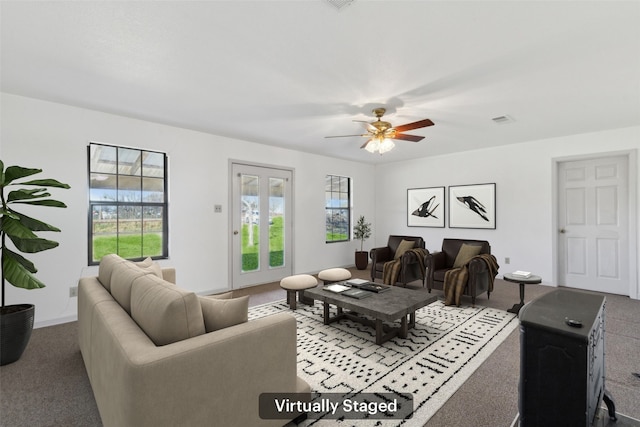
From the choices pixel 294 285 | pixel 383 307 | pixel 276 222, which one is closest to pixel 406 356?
pixel 383 307

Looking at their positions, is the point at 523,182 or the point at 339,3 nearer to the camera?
the point at 339,3

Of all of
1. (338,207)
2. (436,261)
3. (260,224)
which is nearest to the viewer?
(436,261)

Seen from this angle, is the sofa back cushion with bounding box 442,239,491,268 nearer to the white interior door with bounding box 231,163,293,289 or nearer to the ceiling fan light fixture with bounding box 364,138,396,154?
the ceiling fan light fixture with bounding box 364,138,396,154

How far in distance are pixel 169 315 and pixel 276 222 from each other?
13.7 ft

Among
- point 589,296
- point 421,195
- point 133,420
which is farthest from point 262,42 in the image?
point 421,195

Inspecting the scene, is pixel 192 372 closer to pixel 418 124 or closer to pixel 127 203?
pixel 418 124

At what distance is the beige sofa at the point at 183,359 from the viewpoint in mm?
1206

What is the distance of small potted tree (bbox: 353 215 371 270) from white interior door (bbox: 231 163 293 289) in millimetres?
1642

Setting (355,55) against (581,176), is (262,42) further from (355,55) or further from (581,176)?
(581,176)

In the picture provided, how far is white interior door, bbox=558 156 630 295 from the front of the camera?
4.49 m

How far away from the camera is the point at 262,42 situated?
2.21m

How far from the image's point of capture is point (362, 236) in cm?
684

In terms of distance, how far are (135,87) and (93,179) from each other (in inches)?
60.4

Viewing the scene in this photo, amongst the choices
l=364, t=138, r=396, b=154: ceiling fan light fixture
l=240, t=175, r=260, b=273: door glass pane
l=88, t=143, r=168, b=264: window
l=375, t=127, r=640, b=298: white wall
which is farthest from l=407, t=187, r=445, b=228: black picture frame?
l=88, t=143, r=168, b=264: window
